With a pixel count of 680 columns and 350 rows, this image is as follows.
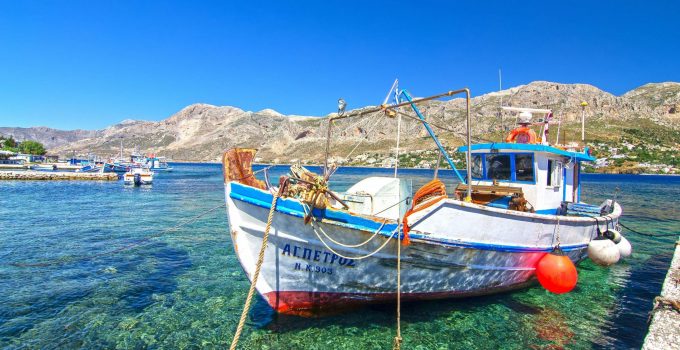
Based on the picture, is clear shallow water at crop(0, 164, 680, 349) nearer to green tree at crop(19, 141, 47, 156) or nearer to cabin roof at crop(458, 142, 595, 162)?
cabin roof at crop(458, 142, 595, 162)

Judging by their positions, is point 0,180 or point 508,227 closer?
point 508,227

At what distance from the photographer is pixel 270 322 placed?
8.18m

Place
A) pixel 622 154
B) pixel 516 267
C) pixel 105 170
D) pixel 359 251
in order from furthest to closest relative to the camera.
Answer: pixel 622 154 → pixel 105 170 → pixel 516 267 → pixel 359 251

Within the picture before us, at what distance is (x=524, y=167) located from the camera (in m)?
11.3

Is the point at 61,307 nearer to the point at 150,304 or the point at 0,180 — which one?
the point at 150,304

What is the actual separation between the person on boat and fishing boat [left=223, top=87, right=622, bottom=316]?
2652 millimetres

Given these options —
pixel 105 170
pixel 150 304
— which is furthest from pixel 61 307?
pixel 105 170

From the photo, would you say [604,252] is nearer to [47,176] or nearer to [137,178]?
[137,178]

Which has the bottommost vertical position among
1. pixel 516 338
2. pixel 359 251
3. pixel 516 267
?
pixel 516 338

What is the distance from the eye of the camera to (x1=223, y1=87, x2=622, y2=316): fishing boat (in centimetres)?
732

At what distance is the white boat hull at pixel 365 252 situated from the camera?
7.34 meters

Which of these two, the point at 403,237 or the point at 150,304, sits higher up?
the point at 403,237

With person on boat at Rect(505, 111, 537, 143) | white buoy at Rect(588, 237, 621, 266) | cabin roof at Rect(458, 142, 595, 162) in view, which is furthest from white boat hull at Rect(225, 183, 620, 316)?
person on boat at Rect(505, 111, 537, 143)

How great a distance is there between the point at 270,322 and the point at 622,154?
137185 millimetres
